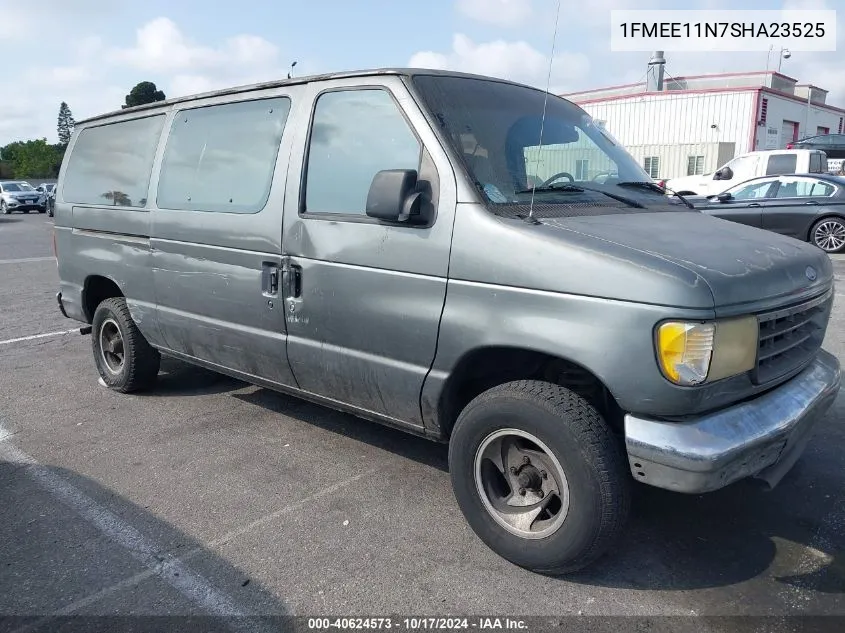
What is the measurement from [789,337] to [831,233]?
1108 cm

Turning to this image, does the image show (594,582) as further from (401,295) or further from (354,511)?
(401,295)

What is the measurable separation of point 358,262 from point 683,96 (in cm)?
2814

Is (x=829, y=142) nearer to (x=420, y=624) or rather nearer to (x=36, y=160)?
(x=420, y=624)

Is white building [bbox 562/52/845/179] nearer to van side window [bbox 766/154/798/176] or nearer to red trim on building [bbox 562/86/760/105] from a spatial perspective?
red trim on building [bbox 562/86/760/105]

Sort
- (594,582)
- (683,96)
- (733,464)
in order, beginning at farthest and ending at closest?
(683,96) → (594,582) → (733,464)

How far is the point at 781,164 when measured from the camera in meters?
16.5

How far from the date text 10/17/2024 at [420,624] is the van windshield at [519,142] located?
1699 millimetres

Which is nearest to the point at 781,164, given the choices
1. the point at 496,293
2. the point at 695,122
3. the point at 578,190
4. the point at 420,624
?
the point at 695,122

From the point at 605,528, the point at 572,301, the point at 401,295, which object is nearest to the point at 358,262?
the point at 401,295

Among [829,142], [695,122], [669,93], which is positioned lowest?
[829,142]

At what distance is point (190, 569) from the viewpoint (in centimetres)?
289

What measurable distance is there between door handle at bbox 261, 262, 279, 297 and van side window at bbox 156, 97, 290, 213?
13.0 inches

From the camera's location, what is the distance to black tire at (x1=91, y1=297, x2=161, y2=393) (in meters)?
4.98

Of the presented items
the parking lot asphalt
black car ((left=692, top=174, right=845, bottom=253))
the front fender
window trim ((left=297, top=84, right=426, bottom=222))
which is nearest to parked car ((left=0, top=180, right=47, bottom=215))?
black car ((left=692, top=174, right=845, bottom=253))
